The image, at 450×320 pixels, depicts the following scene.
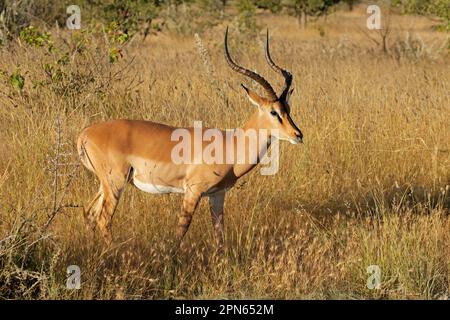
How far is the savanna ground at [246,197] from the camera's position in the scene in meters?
4.51

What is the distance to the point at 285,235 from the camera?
5.39m

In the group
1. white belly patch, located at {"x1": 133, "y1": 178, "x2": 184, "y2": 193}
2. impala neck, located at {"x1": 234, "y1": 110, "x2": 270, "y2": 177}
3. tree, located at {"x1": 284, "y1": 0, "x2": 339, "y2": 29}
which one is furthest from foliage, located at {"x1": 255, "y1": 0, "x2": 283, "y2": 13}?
white belly patch, located at {"x1": 133, "y1": 178, "x2": 184, "y2": 193}

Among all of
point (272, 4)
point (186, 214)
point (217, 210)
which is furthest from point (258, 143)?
point (272, 4)

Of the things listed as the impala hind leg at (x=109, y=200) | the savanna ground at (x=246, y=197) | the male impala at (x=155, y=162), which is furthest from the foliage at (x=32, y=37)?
the impala hind leg at (x=109, y=200)

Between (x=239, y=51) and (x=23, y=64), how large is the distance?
17.2 feet

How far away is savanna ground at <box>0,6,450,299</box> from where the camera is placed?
4.51 m

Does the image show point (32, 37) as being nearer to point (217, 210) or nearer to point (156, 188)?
→ point (156, 188)

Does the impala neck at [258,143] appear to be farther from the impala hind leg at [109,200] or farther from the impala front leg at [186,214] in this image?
the impala hind leg at [109,200]

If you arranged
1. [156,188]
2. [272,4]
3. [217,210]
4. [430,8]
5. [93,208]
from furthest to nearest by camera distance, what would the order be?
[272,4] → [430,8] → [93,208] → [217,210] → [156,188]

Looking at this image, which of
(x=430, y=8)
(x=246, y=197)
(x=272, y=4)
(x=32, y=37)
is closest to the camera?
(x=246, y=197)

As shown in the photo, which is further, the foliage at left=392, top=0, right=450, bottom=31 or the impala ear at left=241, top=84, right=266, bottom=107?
the foliage at left=392, top=0, right=450, bottom=31

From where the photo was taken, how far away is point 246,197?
19.6 ft

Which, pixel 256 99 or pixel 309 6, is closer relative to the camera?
pixel 256 99

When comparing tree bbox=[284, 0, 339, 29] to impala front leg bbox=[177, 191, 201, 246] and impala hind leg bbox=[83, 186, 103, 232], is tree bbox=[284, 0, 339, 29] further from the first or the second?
impala front leg bbox=[177, 191, 201, 246]
